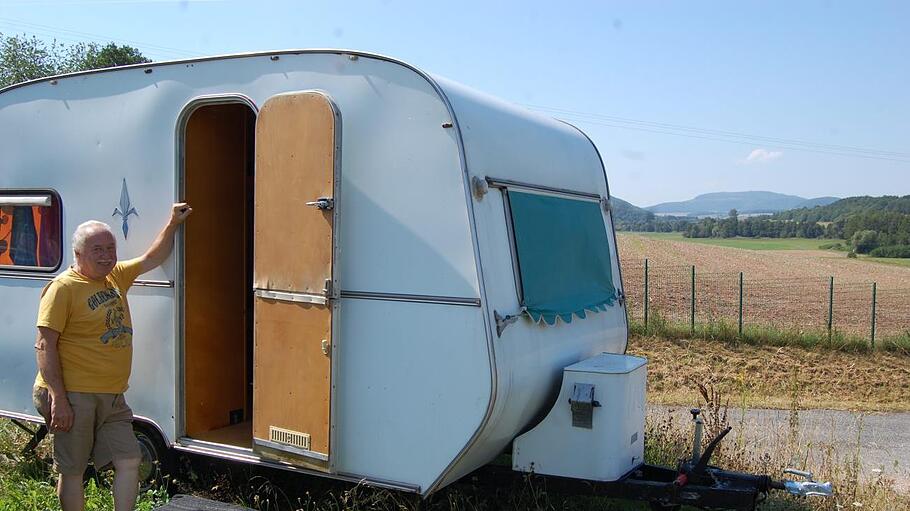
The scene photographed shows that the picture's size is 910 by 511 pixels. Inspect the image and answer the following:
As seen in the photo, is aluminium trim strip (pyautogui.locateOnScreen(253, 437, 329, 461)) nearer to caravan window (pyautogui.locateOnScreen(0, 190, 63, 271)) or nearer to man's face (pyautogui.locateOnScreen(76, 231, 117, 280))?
man's face (pyautogui.locateOnScreen(76, 231, 117, 280))

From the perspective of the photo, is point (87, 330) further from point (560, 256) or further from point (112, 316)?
point (560, 256)

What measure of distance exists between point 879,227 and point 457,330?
6295 centimetres

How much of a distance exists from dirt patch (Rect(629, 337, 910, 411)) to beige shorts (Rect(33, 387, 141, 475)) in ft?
26.5

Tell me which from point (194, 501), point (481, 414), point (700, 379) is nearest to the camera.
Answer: point (481, 414)

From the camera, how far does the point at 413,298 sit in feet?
13.9

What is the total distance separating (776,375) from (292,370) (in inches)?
436

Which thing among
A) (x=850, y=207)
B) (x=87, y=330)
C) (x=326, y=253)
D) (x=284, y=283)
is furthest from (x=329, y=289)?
(x=850, y=207)

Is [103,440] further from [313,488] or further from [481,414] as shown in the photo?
[481,414]

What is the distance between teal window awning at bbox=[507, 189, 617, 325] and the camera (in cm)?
455

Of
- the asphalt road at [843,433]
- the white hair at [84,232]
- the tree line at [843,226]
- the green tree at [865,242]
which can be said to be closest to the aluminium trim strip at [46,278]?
the white hair at [84,232]

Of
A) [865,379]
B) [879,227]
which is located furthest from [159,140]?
[879,227]

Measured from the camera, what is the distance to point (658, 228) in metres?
99.9

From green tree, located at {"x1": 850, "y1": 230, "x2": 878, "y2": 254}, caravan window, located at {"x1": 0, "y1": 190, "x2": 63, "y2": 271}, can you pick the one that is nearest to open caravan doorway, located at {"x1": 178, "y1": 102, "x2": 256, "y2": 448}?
caravan window, located at {"x1": 0, "y1": 190, "x2": 63, "y2": 271}

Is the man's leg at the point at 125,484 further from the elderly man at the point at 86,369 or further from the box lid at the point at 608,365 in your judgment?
the box lid at the point at 608,365
